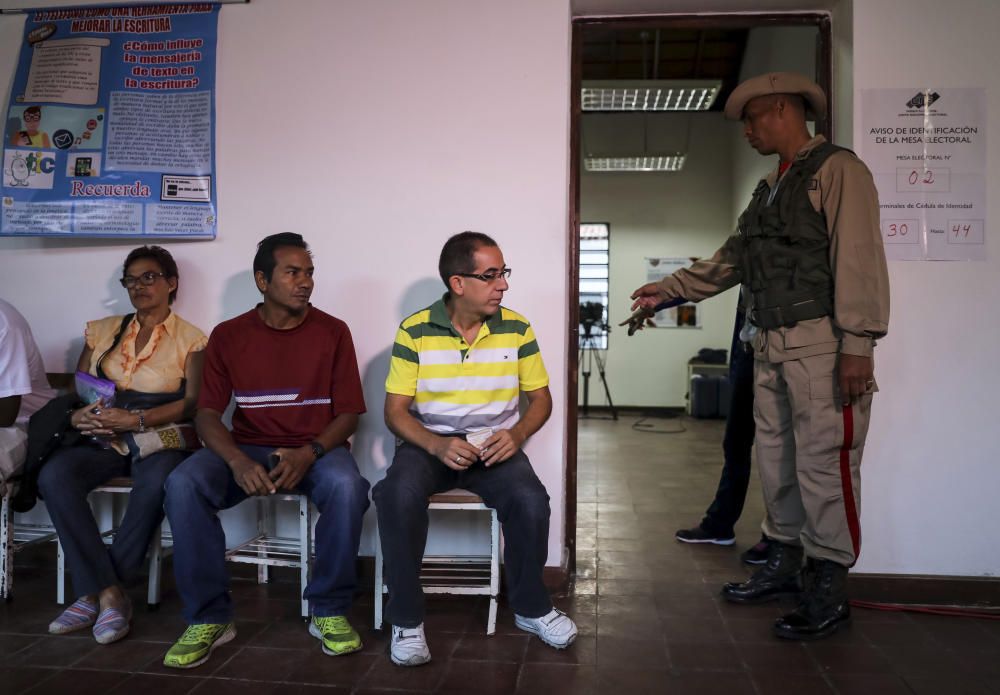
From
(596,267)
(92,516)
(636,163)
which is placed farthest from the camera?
(596,267)

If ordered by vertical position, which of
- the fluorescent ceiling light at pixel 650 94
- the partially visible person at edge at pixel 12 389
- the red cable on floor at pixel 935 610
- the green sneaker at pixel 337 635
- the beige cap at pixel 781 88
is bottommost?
the red cable on floor at pixel 935 610

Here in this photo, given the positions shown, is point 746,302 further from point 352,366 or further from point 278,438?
point 278,438

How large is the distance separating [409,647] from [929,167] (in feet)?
7.62

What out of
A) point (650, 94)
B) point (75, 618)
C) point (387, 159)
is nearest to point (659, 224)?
point (650, 94)

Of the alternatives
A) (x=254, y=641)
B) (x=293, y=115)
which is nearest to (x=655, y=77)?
(x=293, y=115)

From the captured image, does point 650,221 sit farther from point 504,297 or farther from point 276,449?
point 276,449

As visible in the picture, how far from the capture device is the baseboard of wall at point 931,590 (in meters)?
2.66

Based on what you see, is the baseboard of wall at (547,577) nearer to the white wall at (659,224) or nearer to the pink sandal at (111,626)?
the pink sandal at (111,626)

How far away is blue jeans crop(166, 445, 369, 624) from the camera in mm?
2256

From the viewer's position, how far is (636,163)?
8680mm

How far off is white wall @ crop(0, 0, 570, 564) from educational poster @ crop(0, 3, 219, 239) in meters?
0.10

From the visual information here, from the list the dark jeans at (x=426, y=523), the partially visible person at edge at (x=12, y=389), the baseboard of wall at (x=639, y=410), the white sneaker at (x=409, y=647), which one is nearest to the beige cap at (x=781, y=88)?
the dark jeans at (x=426, y=523)

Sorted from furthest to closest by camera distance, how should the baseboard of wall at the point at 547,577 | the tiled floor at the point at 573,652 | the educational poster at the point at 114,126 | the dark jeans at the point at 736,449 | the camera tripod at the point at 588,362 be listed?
the camera tripod at the point at 588,362 < the dark jeans at the point at 736,449 < the educational poster at the point at 114,126 < the baseboard of wall at the point at 547,577 < the tiled floor at the point at 573,652

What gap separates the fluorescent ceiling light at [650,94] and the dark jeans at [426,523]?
5.01m
